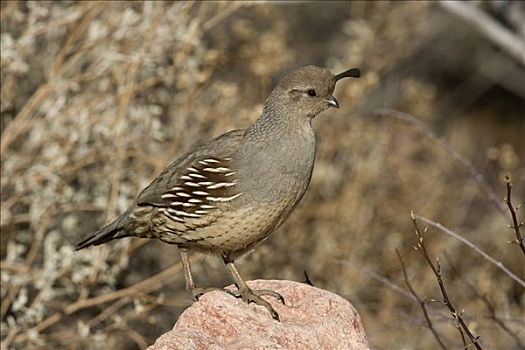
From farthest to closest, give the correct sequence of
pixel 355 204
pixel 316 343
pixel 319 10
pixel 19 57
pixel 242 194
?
pixel 319 10, pixel 355 204, pixel 19 57, pixel 242 194, pixel 316 343

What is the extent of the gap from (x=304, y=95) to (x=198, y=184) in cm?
54

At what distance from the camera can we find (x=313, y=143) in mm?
4125

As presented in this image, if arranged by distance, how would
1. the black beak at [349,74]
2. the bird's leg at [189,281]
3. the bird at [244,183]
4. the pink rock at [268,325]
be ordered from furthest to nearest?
1. the black beak at [349,74]
2. the bird's leg at [189,281]
3. the bird at [244,183]
4. the pink rock at [268,325]

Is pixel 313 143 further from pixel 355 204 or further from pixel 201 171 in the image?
pixel 355 204

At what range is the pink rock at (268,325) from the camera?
3383mm

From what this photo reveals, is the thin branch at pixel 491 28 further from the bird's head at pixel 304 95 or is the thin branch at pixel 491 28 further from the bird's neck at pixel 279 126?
the bird's neck at pixel 279 126

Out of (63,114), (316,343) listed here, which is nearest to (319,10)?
(63,114)

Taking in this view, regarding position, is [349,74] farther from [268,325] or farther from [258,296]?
[268,325]

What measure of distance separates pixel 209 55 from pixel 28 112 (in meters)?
1.11

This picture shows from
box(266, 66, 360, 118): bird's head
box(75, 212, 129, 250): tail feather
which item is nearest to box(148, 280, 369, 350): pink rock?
box(266, 66, 360, 118): bird's head

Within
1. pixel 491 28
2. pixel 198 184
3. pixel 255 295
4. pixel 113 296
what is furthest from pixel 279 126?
pixel 491 28

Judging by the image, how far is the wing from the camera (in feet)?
13.5

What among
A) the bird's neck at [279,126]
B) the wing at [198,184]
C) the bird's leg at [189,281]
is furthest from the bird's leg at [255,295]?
the bird's neck at [279,126]

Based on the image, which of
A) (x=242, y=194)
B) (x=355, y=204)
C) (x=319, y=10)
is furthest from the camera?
(x=319, y=10)
